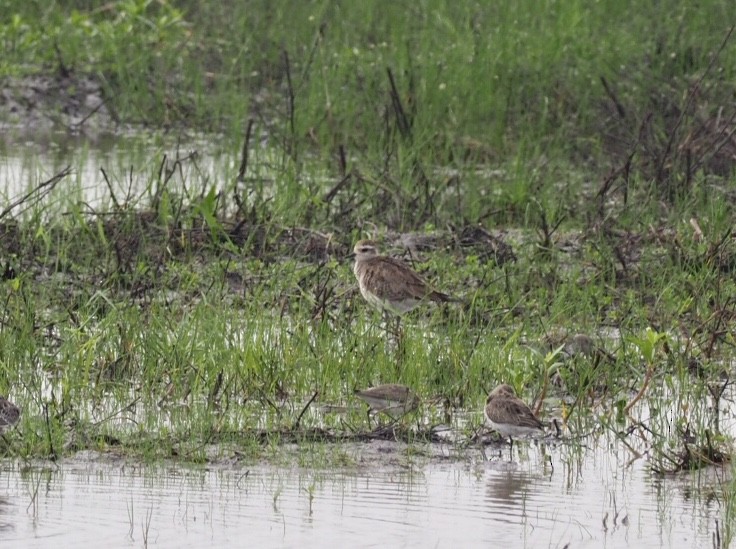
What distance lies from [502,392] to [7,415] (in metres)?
2.27

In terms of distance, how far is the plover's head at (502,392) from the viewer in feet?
24.6

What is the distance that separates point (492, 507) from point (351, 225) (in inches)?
205

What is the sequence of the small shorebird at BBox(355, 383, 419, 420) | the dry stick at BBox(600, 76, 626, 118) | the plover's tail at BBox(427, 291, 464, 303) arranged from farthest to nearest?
the dry stick at BBox(600, 76, 626, 118) < the plover's tail at BBox(427, 291, 464, 303) < the small shorebird at BBox(355, 383, 419, 420)

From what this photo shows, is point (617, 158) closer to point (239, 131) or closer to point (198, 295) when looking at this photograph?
point (239, 131)

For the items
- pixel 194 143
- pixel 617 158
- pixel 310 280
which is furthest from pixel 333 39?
pixel 310 280

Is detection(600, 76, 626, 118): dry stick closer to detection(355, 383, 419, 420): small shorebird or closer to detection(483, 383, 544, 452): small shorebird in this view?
detection(355, 383, 419, 420): small shorebird

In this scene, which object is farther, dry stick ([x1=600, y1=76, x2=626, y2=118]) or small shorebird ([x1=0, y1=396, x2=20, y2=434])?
dry stick ([x1=600, y1=76, x2=626, y2=118])

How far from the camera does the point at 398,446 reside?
24.3ft

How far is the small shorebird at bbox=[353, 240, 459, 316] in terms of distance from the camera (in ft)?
30.4

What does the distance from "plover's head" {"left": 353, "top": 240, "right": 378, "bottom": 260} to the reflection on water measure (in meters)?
2.80

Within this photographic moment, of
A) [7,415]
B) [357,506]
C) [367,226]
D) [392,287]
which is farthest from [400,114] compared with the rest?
[357,506]

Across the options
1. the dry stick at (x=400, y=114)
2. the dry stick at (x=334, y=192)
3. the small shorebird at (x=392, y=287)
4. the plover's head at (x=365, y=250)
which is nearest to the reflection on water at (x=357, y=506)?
the small shorebird at (x=392, y=287)

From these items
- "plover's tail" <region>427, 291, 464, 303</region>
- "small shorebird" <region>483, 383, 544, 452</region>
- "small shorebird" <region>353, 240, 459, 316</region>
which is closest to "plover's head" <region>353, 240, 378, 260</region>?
"small shorebird" <region>353, 240, 459, 316</region>

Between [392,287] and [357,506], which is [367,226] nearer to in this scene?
[392,287]
